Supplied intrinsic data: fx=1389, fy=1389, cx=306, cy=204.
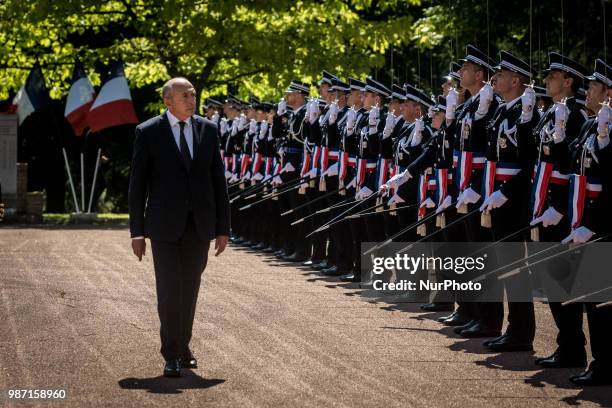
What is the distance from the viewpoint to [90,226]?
2720 centimetres

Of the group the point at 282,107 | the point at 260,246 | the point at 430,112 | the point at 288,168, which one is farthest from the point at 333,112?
the point at 260,246

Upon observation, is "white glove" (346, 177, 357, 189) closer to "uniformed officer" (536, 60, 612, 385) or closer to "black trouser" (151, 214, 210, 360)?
"uniformed officer" (536, 60, 612, 385)

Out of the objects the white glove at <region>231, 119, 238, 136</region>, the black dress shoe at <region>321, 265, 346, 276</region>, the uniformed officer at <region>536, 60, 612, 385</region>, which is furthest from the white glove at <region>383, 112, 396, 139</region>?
the white glove at <region>231, 119, 238, 136</region>

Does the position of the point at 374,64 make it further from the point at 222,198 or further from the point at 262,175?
the point at 222,198

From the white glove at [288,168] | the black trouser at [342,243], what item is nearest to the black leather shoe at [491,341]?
the black trouser at [342,243]

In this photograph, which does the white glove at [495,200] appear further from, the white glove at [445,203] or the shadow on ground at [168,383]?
the shadow on ground at [168,383]

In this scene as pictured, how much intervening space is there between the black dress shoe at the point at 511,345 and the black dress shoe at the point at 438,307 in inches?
97.5

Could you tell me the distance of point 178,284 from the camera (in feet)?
29.0

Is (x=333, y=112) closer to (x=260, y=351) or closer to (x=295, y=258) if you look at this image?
(x=295, y=258)

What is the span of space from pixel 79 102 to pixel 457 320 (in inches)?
716

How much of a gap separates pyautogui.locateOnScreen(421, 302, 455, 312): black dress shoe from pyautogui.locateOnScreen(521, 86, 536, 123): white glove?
2.86 meters

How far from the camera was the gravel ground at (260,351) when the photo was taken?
798 centimetres

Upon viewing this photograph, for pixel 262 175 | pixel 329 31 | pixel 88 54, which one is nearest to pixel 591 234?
pixel 262 175

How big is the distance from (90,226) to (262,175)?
23.2 feet
